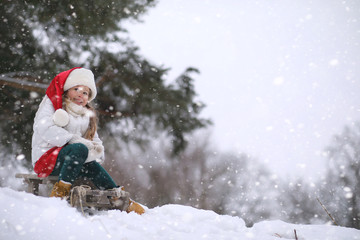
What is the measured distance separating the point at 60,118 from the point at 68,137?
0.67 feet

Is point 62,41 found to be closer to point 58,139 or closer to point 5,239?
point 58,139

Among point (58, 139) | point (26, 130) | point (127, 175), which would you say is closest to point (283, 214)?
point (127, 175)

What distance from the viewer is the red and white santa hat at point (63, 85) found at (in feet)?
8.97

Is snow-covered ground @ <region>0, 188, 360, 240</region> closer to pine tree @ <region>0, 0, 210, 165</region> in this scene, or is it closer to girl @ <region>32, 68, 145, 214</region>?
girl @ <region>32, 68, 145, 214</region>

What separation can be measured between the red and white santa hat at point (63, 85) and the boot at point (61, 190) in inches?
22.7

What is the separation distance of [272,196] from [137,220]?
1977 cm

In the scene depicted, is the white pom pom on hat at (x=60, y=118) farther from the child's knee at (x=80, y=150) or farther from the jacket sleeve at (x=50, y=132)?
the child's knee at (x=80, y=150)

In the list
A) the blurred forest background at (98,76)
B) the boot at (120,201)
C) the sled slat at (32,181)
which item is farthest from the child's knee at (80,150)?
the blurred forest background at (98,76)

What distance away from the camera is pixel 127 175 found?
1773cm

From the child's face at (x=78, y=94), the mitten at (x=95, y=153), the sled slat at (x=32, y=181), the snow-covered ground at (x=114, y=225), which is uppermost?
the child's face at (x=78, y=94)

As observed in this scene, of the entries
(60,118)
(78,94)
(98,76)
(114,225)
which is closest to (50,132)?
(60,118)

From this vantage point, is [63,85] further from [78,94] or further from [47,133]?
A: [47,133]

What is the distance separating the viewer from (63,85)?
3074mm

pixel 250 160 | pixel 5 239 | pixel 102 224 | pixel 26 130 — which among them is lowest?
pixel 5 239
